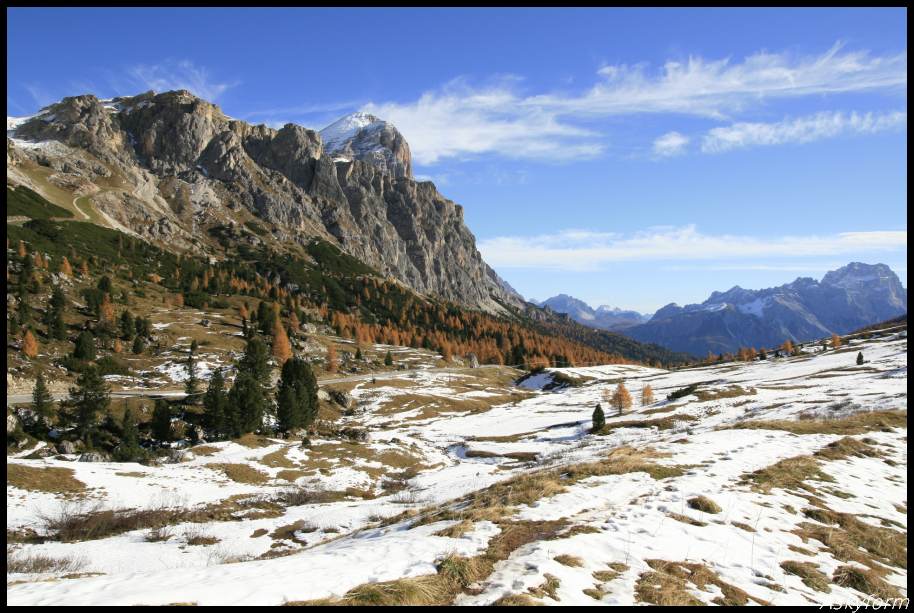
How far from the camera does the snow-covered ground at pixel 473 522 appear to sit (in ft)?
35.3

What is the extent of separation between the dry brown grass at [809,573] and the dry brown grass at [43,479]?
1674 inches

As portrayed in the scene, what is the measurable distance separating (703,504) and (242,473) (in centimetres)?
4182

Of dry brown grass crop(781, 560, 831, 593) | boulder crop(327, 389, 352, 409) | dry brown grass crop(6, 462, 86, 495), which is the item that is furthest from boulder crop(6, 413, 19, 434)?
dry brown grass crop(781, 560, 831, 593)

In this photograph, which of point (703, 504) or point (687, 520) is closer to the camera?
point (687, 520)

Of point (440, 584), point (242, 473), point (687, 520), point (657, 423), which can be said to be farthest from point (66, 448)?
point (657, 423)

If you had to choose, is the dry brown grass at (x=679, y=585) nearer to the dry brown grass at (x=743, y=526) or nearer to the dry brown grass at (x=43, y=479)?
the dry brown grass at (x=743, y=526)

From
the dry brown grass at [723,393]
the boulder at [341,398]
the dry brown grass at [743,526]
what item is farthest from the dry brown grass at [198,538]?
the dry brown grass at [723,393]

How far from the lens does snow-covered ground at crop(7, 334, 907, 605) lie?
10.8 m

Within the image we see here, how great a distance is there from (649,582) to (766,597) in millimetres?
2648

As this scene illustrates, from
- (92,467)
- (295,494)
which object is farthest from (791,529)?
(92,467)

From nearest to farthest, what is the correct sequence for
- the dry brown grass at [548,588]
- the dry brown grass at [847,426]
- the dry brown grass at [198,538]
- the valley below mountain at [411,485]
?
the dry brown grass at [548,588]
the valley below mountain at [411,485]
the dry brown grass at [198,538]
the dry brown grass at [847,426]

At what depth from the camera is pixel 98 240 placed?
171 meters

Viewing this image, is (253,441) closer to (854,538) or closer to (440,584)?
(440,584)

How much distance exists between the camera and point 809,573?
468 inches
